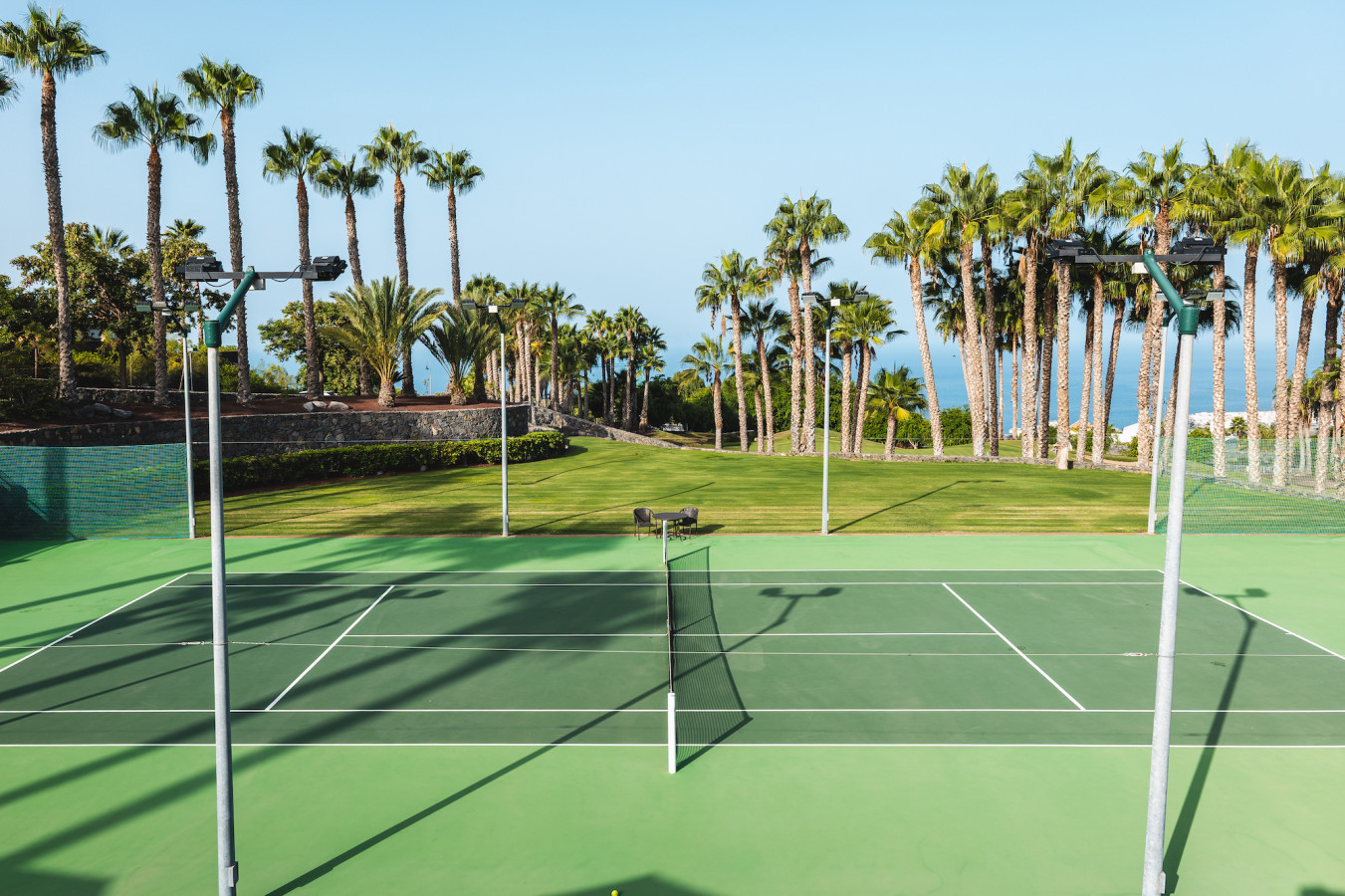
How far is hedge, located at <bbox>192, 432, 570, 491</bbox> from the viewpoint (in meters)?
33.3

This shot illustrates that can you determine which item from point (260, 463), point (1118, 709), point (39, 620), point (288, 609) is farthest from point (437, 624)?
point (260, 463)

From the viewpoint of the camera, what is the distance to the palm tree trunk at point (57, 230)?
111 feet

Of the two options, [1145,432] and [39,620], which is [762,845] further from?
[1145,432]

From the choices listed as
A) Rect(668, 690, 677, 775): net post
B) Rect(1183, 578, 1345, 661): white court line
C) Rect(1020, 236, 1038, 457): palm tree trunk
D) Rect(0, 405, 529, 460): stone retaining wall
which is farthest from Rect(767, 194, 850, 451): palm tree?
Rect(668, 690, 677, 775): net post

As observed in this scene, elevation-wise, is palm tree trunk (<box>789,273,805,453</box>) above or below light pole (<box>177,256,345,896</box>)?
above

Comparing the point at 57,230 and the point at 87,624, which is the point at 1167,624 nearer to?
the point at 87,624

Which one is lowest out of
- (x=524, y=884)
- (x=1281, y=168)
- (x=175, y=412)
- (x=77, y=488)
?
(x=524, y=884)

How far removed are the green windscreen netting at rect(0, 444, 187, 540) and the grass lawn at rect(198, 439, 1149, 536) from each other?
5.29 feet

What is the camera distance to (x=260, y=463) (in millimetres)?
34000

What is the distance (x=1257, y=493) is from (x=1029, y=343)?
1342cm

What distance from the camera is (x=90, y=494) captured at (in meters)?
26.2

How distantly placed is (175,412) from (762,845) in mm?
37355

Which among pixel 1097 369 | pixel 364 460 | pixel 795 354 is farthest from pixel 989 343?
pixel 364 460

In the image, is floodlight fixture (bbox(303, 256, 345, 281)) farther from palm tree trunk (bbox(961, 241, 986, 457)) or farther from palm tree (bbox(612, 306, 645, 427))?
palm tree (bbox(612, 306, 645, 427))
